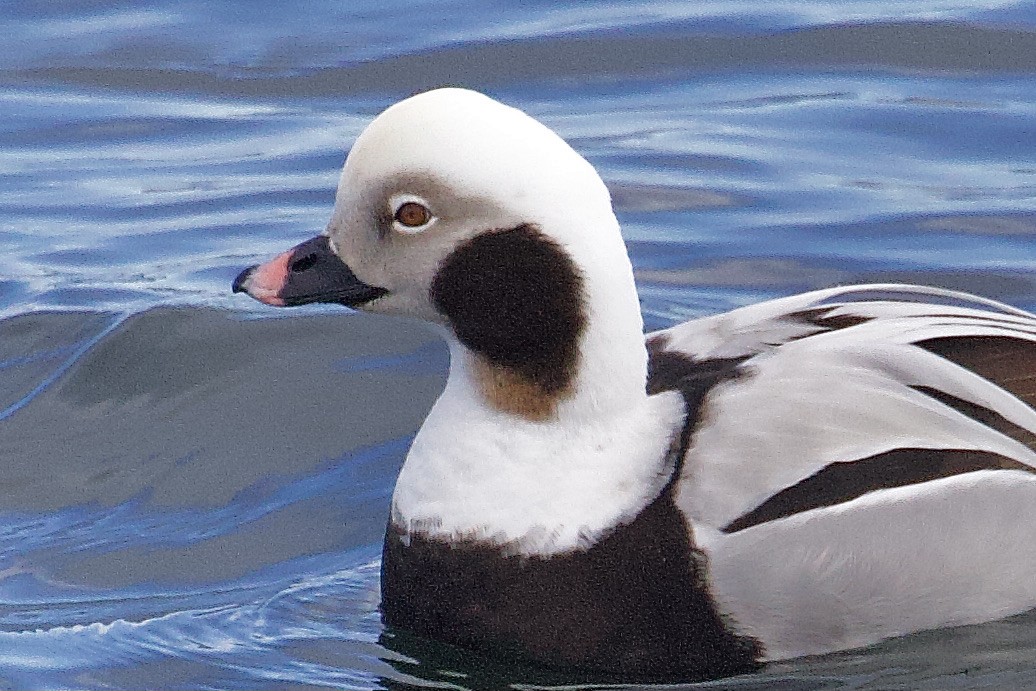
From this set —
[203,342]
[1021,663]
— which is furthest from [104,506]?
[1021,663]

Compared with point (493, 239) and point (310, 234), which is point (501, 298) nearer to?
point (493, 239)

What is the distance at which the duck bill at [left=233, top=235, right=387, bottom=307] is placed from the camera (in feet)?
15.2

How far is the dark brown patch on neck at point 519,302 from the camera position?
14.7ft

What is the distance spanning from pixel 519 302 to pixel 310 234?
3.80m

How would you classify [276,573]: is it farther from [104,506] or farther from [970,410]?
[970,410]

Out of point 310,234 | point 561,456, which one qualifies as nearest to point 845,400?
point 561,456

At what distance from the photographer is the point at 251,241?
820cm

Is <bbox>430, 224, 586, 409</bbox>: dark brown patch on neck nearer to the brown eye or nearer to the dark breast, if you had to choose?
the brown eye

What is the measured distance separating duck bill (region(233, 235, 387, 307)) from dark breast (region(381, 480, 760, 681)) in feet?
1.99

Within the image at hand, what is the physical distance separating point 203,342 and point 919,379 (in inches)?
116

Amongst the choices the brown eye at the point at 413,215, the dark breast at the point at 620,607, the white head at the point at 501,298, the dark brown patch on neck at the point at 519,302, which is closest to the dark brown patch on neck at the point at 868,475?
the dark breast at the point at 620,607

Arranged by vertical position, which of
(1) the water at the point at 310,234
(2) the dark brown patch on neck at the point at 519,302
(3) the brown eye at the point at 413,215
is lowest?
(1) the water at the point at 310,234

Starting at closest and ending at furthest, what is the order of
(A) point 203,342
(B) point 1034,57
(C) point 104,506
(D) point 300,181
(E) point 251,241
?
(C) point 104,506
(A) point 203,342
(E) point 251,241
(D) point 300,181
(B) point 1034,57

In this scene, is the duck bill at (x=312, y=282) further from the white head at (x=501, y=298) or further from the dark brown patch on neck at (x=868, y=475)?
the dark brown patch on neck at (x=868, y=475)
